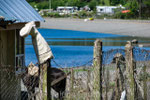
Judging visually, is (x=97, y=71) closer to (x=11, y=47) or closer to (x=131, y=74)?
(x=131, y=74)

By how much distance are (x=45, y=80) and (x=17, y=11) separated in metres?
5.58

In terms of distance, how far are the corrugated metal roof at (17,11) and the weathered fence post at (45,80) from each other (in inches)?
162

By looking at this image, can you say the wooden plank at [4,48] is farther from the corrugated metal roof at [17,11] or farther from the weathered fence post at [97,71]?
the weathered fence post at [97,71]

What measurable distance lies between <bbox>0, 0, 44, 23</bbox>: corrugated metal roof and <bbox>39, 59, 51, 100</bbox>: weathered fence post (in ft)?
13.5

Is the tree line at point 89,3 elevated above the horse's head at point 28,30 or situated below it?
below

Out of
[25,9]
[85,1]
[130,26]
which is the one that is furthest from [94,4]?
[25,9]

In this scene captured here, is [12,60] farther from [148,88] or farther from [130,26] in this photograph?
[130,26]

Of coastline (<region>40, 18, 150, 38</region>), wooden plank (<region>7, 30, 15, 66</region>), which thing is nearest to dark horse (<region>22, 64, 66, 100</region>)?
wooden plank (<region>7, 30, 15, 66</region>)

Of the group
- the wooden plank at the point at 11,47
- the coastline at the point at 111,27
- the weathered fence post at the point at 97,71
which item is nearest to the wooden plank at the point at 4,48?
the wooden plank at the point at 11,47

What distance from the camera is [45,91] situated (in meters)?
6.31

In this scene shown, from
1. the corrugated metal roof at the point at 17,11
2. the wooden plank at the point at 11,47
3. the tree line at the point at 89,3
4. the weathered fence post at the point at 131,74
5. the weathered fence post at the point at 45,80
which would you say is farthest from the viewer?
the tree line at the point at 89,3

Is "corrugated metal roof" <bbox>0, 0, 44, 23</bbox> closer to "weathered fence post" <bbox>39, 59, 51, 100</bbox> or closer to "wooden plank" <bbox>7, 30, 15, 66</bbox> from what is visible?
"wooden plank" <bbox>7, 30, 15, 66</bbox>

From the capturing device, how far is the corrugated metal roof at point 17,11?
35.0ft

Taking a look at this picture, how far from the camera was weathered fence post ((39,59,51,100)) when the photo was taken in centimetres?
622
